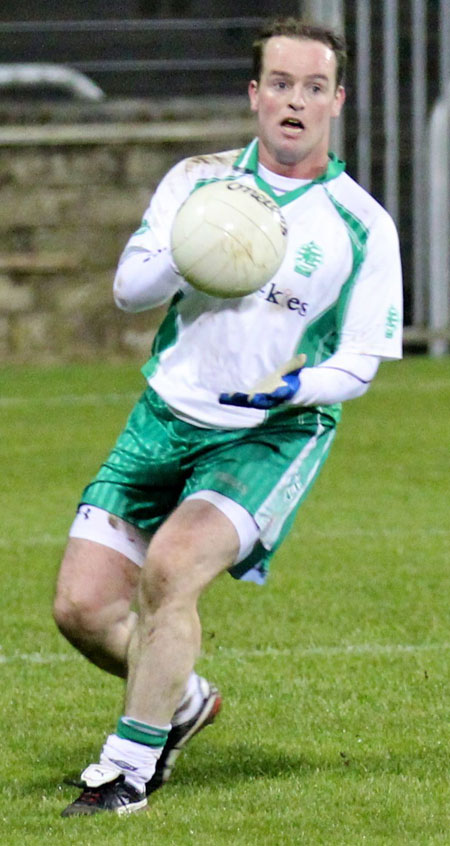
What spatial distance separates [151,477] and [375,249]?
94 centimetres

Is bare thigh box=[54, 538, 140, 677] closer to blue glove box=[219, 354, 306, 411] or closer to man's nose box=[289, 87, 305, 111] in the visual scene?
blue glove box=[219, 354, 306, 411]

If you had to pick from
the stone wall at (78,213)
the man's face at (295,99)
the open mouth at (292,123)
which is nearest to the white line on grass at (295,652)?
the man's face at (295,99)

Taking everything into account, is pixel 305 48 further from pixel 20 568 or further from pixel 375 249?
pixel 20 568

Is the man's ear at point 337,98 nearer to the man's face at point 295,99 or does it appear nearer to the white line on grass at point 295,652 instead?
the man's face at point 295,99

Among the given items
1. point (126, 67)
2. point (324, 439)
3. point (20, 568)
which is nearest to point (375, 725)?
point (324, 439)

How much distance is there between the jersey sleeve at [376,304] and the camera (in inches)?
191

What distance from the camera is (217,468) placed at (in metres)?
4.83

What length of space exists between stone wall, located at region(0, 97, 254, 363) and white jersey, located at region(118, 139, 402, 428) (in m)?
13.3

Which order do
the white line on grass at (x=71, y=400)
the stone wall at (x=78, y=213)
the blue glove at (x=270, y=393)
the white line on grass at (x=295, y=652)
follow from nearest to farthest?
the blue glove at (x=270, y=393) < the white line on grass at (x=295, y=652) < the white line on grass at (x=71, y=400) < the stone wall at (x=78, y=213)

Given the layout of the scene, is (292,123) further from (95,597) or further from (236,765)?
(236,765)

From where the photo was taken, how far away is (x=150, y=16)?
19.8m

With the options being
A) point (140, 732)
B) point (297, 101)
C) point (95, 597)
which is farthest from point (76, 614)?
point (297, 101)

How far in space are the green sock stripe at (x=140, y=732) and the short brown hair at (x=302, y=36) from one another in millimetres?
1919

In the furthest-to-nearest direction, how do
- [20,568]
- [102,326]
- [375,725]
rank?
[102,326] → [20,568] → [375,725]
